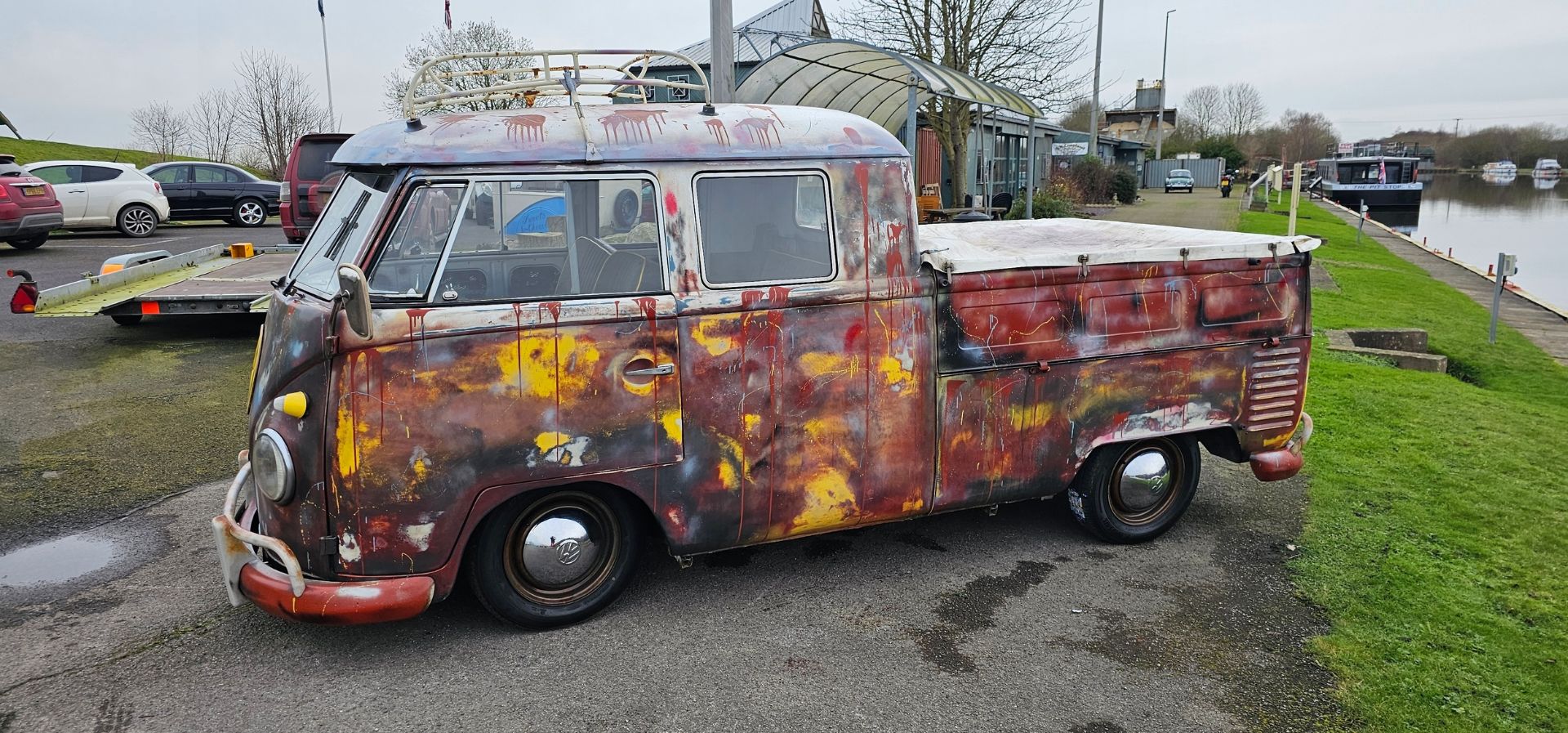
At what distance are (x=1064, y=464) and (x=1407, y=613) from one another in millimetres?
1612

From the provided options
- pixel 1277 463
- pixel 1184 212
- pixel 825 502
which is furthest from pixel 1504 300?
pixel 825 502

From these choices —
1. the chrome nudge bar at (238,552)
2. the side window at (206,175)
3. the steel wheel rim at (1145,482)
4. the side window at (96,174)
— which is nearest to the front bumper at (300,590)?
the chrome nudge bar at (238,552)

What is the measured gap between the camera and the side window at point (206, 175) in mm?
20297

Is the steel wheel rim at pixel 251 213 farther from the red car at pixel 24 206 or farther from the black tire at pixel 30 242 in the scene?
the red car at pixel 24 206

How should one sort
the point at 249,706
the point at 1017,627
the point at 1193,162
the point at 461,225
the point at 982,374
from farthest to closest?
the point at 1193,162
the point at 982,374
the point at 1017,627
the point at 461,225
the point at 249,706

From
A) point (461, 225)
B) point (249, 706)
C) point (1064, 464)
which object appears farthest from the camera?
point (1064, 464)

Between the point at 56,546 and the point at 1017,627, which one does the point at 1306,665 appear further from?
the point at 56,546

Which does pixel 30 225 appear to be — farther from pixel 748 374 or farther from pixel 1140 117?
pixel 1140 117

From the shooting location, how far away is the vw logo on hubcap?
4.12 m

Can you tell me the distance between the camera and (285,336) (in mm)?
3812

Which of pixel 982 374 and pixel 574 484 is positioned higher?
pixel 982 374

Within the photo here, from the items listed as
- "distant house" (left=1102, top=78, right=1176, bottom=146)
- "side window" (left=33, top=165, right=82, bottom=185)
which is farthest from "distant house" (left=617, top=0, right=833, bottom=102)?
"distant house" (left=1102, top=78, right=1176, bottom=146)

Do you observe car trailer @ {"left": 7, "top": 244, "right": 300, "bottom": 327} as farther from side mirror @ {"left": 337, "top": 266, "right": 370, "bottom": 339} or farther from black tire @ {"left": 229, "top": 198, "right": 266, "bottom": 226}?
black tire @ {"left": 229, "top": 198, "right": 266, "bottom": 226}

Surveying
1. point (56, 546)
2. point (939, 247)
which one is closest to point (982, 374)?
point (939, 247)
